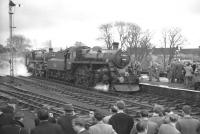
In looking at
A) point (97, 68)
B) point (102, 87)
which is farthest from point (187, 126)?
point (97, 68)

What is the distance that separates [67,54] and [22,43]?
7404cm

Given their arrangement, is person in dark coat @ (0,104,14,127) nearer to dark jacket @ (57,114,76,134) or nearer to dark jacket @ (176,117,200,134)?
dark jacket @ (57,114,76,134)

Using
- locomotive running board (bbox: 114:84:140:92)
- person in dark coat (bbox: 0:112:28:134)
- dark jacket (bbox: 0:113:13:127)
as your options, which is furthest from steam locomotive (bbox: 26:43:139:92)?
person in dark coat (bbox: 0:112:28:134)

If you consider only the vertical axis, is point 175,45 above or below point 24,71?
above

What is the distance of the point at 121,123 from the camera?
21.0 ft

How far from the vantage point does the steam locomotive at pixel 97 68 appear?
20.1 m

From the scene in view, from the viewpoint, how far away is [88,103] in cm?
1562

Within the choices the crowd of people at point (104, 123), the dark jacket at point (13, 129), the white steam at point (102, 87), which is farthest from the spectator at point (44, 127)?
the white steam at point (102, 87)

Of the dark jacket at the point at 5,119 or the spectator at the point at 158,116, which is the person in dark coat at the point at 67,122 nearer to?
the dark jacket at the point at 5,119

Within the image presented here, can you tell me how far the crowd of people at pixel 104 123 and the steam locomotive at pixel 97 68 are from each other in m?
13.0

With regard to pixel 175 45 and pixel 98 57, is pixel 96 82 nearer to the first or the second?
pixel 98 57

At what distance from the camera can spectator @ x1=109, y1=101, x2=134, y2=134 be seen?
635cm

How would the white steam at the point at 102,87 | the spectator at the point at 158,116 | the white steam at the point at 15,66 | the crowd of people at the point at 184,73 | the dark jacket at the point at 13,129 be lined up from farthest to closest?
the white steam at the point at 15,66 → the white steam at the point at 102,87 → the crowd of people at the point at 184,73 → the spectator at the point at 158,116 → the dark jacket at the point at 13,129

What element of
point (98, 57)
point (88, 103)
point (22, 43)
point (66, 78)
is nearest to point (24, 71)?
point (66, 78)
